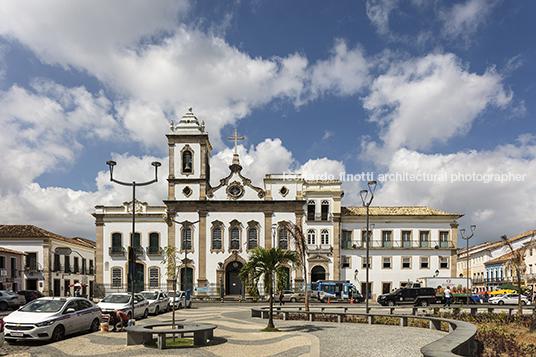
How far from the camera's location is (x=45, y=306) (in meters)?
16.1

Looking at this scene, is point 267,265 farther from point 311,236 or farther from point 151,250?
point 151,250

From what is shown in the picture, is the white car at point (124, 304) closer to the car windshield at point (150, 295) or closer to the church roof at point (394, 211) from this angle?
the car windshield at point (150, 295)

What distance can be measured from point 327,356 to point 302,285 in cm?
3646

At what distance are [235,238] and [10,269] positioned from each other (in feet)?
78.1

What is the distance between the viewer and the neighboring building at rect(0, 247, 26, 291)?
4728 centimetres

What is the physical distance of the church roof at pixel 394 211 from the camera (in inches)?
2004

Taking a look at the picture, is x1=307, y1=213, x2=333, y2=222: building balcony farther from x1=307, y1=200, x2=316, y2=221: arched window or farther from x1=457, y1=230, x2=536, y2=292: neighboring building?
x1=457, y1=230, x2=536, y2=292: neighboring building

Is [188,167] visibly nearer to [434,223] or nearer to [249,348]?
[434,223]

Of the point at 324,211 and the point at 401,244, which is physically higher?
the point at 324,211

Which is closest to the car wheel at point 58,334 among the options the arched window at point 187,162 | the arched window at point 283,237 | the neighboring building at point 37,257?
the arched window at point 283,237

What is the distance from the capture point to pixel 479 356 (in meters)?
12.0

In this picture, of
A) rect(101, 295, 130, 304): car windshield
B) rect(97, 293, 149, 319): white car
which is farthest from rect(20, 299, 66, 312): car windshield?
rect(101, 295, 130, 304): car windshield

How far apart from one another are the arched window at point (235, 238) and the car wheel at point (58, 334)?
3439cm

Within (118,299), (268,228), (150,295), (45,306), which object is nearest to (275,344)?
(45,306)
